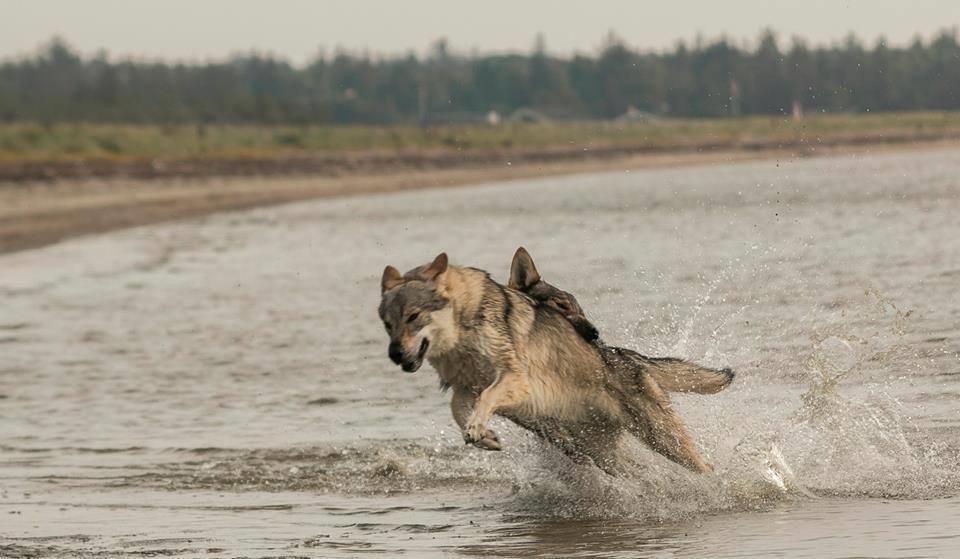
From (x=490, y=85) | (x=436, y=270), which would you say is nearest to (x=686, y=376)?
(x=436, y=270)

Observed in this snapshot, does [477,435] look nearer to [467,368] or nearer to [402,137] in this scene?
[467,368]

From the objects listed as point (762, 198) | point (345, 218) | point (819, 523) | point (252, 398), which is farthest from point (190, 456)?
point (762, 198)

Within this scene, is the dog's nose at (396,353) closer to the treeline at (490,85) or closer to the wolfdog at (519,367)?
the wolfdog at (519,367)

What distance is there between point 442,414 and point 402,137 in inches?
2194

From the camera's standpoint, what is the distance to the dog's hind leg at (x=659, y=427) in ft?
25.7

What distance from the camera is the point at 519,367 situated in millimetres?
7559

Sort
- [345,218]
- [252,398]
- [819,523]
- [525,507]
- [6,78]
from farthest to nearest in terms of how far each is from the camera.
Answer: [6,78] → [345,218] → [252,398] → [525,507] → [819,523]

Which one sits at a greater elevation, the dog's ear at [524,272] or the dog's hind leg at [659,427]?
the dog's ear at [524,272]

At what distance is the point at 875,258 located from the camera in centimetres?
1847

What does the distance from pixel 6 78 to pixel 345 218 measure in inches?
4497

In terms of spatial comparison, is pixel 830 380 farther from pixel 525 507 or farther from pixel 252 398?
pixel 252 398

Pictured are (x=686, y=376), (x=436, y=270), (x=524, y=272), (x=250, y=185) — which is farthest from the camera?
(x=250, y=185)

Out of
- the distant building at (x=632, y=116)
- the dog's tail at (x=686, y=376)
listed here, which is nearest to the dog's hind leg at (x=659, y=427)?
the dog's tail at (x=686, y=376)

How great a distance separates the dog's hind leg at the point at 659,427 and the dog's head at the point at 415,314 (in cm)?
109
